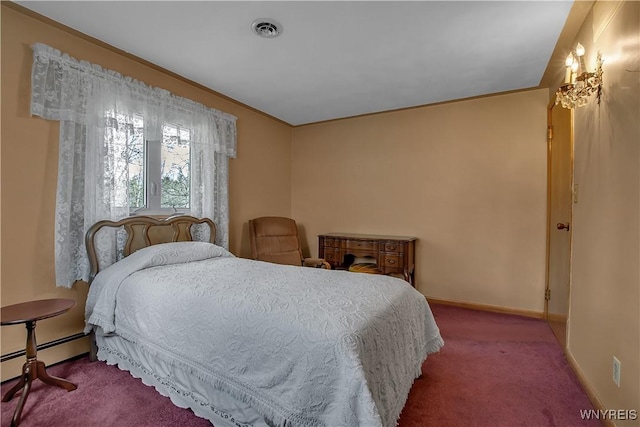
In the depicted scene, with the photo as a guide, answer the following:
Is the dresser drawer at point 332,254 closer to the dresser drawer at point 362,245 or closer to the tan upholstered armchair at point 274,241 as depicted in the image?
the dresser drawer at point 362,245

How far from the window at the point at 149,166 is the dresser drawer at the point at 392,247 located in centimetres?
218

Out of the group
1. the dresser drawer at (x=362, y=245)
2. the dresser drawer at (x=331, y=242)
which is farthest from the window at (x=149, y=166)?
the dresser drawer at (x=362, y=245)

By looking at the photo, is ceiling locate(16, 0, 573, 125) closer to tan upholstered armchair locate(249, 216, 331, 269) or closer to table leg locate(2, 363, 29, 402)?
tan upholstered armchair locate(249, 216, 331, 269)

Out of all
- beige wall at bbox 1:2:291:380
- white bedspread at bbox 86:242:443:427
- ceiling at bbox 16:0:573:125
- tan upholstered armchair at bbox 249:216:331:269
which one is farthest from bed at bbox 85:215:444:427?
ceiling at bbox 16:0:573:125

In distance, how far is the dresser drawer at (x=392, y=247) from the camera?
345 cm

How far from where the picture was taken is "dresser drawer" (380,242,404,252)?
11.3 feet

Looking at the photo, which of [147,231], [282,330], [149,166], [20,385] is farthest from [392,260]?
[20,385]

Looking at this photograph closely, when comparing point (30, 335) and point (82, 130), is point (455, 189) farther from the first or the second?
point (30, 335)

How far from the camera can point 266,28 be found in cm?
209

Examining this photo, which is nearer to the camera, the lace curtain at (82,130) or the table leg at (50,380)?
the table leg at (50,380)

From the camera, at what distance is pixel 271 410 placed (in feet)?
4.31

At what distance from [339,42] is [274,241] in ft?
7.43

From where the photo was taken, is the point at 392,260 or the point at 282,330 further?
the point at 392,260

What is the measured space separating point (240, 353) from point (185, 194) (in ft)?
6.84
